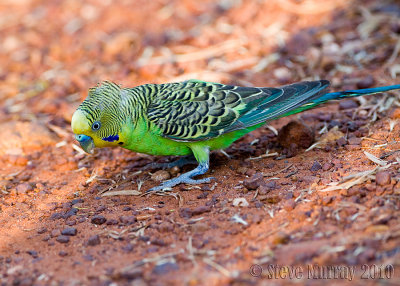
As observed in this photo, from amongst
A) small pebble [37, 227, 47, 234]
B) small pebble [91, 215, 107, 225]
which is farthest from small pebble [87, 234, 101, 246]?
small pebble [37, 227, 47, 234]

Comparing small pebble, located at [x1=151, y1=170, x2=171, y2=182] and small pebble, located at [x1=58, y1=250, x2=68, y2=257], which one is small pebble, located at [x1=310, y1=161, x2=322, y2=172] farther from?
small pebble, located at [x1=58, y1=250, x2=68, y2=257]

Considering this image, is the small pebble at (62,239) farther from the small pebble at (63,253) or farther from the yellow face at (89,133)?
the yellow face at (89,133)

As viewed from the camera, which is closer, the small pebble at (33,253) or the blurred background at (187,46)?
the small pebble at (33,253)

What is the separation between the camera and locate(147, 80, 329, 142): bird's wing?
5.76m

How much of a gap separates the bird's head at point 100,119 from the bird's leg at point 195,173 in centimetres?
79

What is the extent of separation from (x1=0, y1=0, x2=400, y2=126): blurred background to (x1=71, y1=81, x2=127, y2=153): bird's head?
283 cm

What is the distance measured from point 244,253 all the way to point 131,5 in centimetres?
971

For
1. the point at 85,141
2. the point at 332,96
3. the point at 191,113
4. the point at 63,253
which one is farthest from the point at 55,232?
the point at 332,96

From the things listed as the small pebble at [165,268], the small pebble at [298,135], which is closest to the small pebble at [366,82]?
the small pebble at [298,135]

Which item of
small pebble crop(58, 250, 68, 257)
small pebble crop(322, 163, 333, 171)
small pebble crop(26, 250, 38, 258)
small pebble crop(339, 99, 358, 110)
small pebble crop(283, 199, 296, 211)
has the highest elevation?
small pebble crop(339, 99, 358, 110)

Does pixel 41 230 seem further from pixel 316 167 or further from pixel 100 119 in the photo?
pixel 316 167

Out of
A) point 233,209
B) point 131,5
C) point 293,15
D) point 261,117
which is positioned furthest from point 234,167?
point 131,5

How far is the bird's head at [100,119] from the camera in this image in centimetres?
529

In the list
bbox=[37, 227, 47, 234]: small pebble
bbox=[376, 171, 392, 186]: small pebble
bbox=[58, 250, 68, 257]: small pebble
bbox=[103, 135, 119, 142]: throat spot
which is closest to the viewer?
bbox=[58, 250, 68, 257]: small pebble
